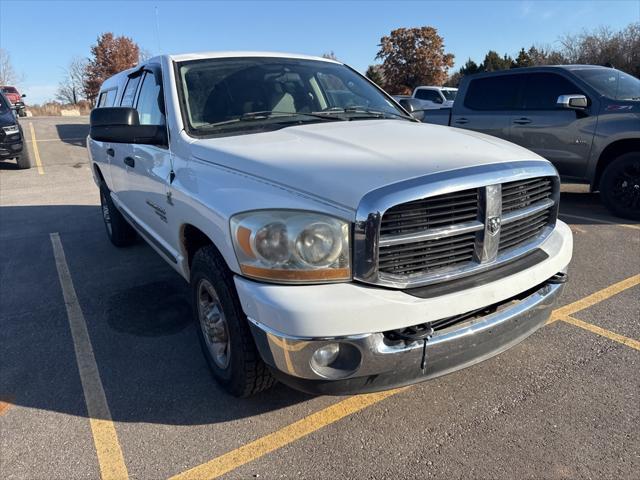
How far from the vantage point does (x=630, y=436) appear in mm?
2393

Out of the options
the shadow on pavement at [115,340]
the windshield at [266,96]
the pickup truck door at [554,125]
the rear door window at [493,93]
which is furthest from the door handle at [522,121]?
the shadow on pavement at [115,340]

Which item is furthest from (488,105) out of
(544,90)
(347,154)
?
(347,154)

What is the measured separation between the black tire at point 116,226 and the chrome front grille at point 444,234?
13.6 ft

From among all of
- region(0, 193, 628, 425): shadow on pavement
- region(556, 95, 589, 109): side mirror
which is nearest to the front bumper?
region(0, 193, 628, 425): shadow on pavement

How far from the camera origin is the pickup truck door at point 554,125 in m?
6.49

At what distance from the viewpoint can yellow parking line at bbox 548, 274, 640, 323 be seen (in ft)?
12.2

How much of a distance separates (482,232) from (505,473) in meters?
1.09

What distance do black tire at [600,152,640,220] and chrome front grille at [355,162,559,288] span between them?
4.49 m

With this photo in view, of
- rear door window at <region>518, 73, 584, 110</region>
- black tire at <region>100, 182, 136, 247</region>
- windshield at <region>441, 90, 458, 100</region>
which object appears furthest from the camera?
windshield at <region>441, 90, 458, 100</region>

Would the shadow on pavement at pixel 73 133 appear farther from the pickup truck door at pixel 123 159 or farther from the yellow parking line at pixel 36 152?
the pickup truck door at pixel 123 159

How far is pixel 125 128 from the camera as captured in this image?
3.07 meters

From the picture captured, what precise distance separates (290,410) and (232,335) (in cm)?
60

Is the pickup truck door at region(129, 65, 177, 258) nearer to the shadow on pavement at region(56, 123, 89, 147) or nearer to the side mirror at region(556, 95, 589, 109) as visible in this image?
the side mirror at region(556, 95, 589, 109)

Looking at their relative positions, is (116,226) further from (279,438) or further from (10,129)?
(10,129)
